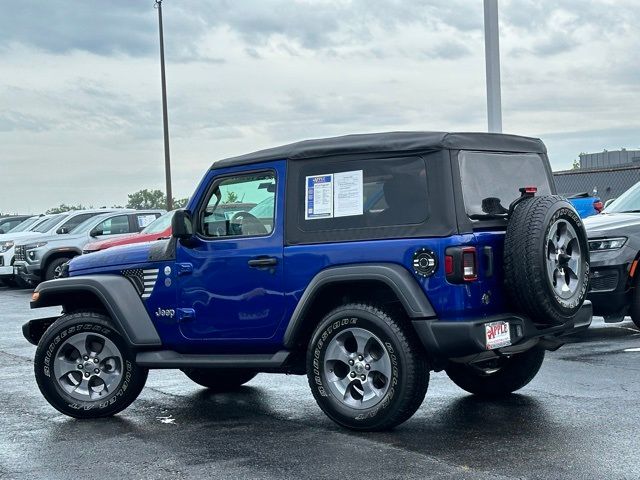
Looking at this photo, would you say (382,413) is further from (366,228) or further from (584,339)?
(584,339)

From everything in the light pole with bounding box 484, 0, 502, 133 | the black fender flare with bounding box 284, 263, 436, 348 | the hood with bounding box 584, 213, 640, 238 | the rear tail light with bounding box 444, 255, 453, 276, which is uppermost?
the light pole with bounding box 484, 0, 502, 133

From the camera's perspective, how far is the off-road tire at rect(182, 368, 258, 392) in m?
8.59

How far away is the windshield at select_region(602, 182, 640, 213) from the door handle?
6002 mm

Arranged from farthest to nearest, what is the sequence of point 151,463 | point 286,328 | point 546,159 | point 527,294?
point 546,159 < point 286,328 < point 527,294 < point 151,463

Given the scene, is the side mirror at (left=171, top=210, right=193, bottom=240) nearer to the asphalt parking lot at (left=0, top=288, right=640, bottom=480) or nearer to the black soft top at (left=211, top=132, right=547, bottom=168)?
the black soft top at (left=211, top=132, right=547, bottom=168)

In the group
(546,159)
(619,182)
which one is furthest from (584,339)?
(619,182)

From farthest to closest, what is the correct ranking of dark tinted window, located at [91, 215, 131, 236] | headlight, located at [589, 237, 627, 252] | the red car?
dark tinted window, located at [91, 215, 131, 236] → the red car → headlight, located at [589, 237, 627, 252]

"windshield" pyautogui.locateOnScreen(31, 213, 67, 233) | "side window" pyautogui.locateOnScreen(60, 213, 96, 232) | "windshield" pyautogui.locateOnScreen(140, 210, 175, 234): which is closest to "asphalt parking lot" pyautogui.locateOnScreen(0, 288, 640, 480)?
"windshield" pyautogui.locateOnScreen(140, 210, 175, 234)

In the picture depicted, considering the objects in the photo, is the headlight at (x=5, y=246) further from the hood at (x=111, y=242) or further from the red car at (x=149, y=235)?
the hood at (x=111, y=242)

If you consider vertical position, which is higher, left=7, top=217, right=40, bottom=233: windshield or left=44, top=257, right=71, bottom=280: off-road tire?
left=7, top=217, right=40, bottom=233: windshield

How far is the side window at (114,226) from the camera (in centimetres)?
2267

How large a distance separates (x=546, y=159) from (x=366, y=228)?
1748 millimetres

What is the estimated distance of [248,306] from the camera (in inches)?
280

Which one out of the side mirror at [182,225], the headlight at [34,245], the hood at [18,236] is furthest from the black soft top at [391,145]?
the hood at [18,236]
